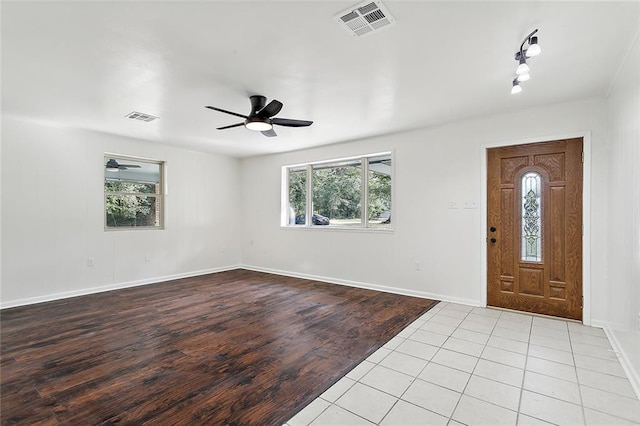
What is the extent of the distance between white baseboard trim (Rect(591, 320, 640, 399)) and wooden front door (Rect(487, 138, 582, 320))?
8.7 inches

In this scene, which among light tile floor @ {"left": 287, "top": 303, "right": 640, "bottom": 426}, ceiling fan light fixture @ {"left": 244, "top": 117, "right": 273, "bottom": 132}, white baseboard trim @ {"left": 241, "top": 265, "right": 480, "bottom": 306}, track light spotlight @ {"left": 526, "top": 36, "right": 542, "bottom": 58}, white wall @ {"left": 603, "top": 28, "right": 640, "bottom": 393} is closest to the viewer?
light tile floor @ {"left": 287, "top": 303, "right": 640, "bottom": 426}

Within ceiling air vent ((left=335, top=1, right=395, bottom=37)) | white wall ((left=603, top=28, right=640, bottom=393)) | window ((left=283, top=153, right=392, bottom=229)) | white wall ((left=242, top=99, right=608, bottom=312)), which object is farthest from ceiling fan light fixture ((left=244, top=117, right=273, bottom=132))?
white wall ((left=603, top=28, right=640, bottom=393))

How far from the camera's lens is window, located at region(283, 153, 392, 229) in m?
5.21

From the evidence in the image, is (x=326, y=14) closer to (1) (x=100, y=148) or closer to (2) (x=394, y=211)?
(2) (x=394, y=211)

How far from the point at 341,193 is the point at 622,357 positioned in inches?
163

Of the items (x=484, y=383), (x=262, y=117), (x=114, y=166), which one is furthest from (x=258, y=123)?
(x=114, y=166)

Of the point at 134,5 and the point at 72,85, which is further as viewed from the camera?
the point at 72,85

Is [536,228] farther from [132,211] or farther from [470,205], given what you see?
[132,211]

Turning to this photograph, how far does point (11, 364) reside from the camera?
8.34 ft

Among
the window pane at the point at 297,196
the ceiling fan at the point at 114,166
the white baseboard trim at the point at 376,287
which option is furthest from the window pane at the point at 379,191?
the ceiling fan at the point at 114,166

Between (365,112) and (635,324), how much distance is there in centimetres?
319

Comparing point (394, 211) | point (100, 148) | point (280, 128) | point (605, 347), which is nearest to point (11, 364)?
point (100, 148)

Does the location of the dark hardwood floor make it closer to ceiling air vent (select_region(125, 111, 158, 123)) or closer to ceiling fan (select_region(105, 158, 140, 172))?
ceiling fan (select_region(105, 158, 140, 172))

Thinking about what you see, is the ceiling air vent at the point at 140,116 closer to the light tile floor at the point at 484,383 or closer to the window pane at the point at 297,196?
the window pane at the point at 297,196
